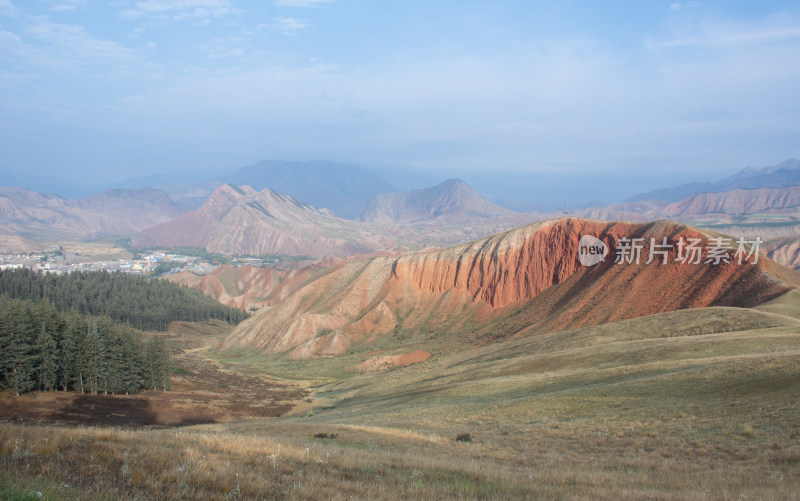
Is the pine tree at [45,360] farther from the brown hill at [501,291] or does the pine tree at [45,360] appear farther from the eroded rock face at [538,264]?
the eroded rock face at [538,264]

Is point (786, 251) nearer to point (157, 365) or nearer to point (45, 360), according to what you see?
point (157, 365)

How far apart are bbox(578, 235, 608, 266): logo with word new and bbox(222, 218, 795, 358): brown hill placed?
97 centimetres

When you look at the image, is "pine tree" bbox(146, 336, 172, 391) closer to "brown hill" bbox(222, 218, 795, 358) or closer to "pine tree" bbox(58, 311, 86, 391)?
"pine tree" bbox(58, 311, 86, 391)

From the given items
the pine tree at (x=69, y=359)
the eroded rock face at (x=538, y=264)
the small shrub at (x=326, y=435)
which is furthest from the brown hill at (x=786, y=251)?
the pine tree at (x=69, y=359)

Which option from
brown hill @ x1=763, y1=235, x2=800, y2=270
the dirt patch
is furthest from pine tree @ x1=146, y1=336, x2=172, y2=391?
brown hill @ x1=763, y1=235, x2=800, y2=270

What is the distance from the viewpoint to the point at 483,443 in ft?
64.8

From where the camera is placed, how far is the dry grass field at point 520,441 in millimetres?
9281

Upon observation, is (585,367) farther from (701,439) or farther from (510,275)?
(510,275)

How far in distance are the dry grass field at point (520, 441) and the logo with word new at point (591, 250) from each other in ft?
136

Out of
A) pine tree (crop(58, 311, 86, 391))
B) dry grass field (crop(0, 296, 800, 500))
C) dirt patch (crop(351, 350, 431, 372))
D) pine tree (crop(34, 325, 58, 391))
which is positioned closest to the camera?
dry grass field (crop(0, 296, 800, 500))

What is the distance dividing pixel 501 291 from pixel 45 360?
7737cm

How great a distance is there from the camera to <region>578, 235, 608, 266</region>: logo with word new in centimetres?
8781

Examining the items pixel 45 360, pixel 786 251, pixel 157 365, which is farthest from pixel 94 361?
pixel 786 251

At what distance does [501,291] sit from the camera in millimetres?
98188
